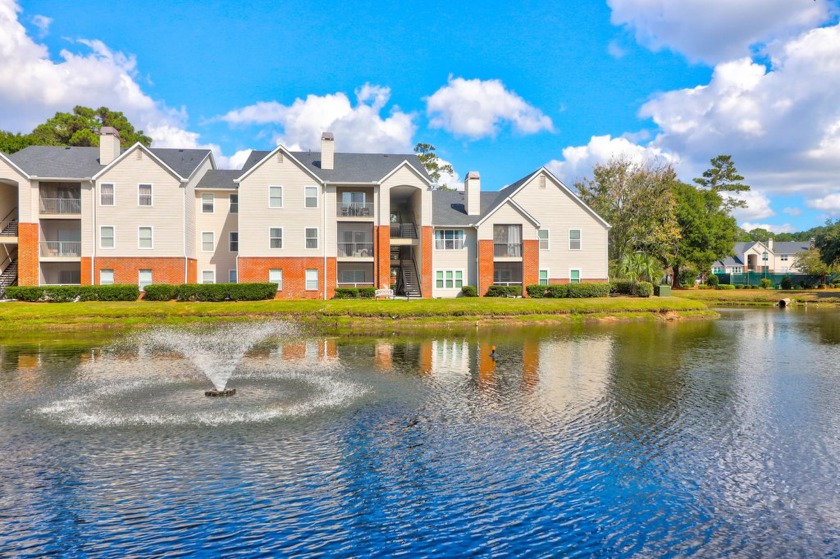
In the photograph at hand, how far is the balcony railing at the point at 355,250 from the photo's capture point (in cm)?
4784

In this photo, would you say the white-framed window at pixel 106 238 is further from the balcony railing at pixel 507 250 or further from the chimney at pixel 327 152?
the balcony railing at pixel 507 250

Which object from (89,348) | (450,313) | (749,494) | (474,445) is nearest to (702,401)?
(749,494)

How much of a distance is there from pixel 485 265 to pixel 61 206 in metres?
34.4

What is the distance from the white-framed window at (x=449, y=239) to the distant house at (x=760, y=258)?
8596 cm

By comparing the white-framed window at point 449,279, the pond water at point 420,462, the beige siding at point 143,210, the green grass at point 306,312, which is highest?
the beige siding at point 143,210

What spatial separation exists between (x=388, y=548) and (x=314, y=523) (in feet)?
4.46

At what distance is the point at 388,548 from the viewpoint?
822 centimetres

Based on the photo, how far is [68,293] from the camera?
3969 centimetres

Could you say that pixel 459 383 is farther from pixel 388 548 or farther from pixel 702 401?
pixel 388 548

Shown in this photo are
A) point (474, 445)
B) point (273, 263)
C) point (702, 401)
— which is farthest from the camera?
point (273, 263)

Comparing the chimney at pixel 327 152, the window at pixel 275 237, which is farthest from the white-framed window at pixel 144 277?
the chimney at pixel 327 152

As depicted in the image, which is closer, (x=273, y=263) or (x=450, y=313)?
(x=450, y=313)

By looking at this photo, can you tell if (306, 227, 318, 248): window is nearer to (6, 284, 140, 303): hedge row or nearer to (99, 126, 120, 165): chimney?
(6, 284, 140, 303): hedge row

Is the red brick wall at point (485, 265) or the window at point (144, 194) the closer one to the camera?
the window at point (144, 194)
